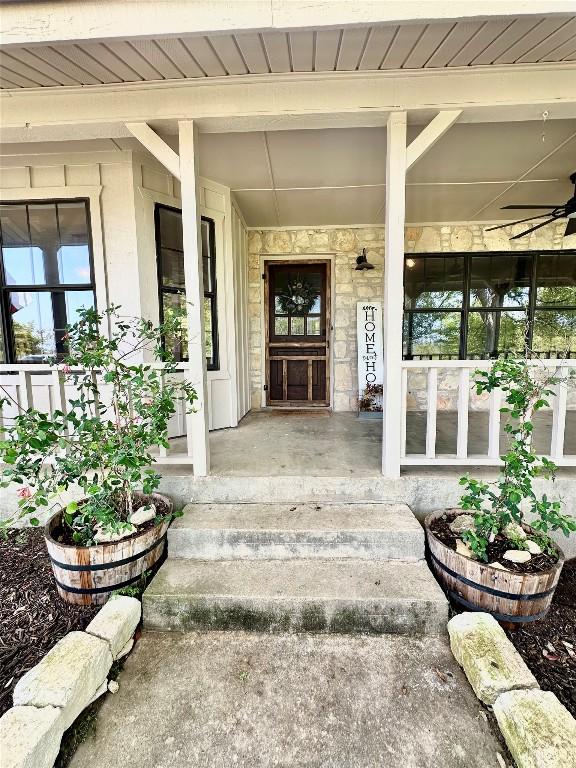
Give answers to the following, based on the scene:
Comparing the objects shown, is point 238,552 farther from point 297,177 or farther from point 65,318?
point 297,177

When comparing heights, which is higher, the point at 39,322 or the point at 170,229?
the point at 170,229

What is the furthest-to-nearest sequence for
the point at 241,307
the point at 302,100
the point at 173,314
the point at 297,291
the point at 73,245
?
1. the point at 297,291
2. the point at 241,307
3. the point at 173,314
4. the point at 73,245
5. the point at 302,100

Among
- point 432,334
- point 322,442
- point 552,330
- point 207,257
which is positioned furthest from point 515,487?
point 552,330

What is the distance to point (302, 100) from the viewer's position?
92.3 inches

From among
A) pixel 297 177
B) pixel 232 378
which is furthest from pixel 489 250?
pixel 232 378

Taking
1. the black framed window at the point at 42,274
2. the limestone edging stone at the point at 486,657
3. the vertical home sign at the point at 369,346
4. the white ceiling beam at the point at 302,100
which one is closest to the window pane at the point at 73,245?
the black framed window at the point at 42,274

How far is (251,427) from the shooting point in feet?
13.4

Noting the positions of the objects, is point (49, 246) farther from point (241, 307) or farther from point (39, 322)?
point (241, 307)

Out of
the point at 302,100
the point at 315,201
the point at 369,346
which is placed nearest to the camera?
the point at 302,100

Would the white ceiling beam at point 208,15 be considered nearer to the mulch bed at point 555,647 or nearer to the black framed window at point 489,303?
the mulch bed at point 555,647

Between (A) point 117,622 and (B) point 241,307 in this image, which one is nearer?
(A) point 117,622

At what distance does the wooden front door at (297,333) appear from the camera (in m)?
5.05

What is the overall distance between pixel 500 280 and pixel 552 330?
94cm

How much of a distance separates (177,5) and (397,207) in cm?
154
